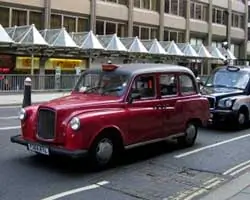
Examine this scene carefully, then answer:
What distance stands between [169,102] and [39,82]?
712 inches

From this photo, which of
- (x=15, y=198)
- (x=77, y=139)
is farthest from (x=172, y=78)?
(x=15, y=198)

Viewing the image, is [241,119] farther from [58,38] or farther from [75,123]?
[58,38]

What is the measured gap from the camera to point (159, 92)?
9.63m

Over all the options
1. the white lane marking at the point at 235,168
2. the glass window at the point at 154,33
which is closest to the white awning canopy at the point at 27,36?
the glass window at the point at 154,33

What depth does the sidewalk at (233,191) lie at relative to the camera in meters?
6.66

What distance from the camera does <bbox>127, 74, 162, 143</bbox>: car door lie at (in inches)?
348

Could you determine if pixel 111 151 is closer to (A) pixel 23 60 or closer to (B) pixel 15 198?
(B) pixel 15 198

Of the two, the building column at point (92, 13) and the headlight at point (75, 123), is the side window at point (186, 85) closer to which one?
the headlight at point (75, 123)

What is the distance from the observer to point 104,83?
9.16m

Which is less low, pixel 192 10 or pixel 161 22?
pixel 192 10

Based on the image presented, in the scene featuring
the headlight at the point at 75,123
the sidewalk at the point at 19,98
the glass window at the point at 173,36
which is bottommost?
the sidewalk at the point at 19,98

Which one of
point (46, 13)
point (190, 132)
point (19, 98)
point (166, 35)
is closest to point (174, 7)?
point (166, 35)

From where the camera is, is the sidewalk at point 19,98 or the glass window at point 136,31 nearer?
the sidewalk at point 19,98

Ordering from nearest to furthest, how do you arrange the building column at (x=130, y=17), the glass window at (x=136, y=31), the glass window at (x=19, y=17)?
the glass window at (x=19, y=17) → the building column at (x=130, y=17) → the glass window at (x=136, y=31)
